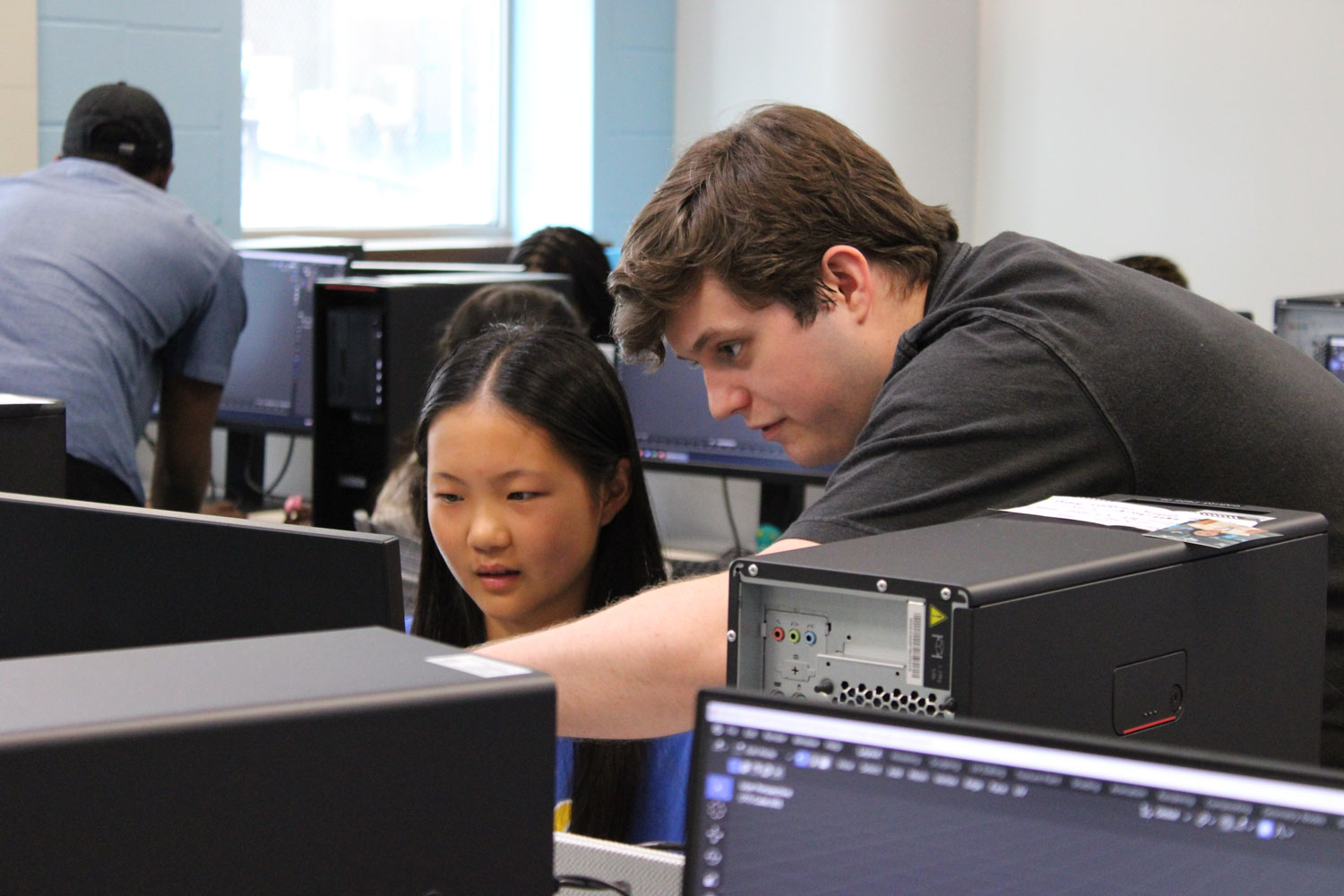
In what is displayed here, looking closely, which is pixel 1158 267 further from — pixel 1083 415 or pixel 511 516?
pixel 1083 415

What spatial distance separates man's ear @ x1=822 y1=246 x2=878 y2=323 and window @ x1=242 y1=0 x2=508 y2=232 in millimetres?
3204

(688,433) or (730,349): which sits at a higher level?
(730,349)

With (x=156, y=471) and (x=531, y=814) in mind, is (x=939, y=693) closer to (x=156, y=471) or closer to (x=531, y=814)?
(x=531, y=814)

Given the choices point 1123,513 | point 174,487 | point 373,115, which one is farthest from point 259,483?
point 1123,513

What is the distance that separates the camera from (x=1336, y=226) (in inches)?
155

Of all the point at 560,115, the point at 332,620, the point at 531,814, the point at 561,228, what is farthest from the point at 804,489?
the point at 531,814

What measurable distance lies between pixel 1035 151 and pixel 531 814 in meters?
4.21

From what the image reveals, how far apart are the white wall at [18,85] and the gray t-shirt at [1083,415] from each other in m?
2.73

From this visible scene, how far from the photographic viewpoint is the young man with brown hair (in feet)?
3.22

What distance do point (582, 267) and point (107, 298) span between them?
1090 mm

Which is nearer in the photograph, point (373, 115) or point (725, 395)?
point (725, 395)

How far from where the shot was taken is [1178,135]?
420 centimetres

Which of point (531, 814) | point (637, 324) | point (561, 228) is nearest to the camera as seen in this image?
point (531, 814)

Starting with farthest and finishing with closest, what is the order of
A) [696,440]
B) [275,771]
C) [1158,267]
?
[696,440] < [1158,267] < [275,771]
